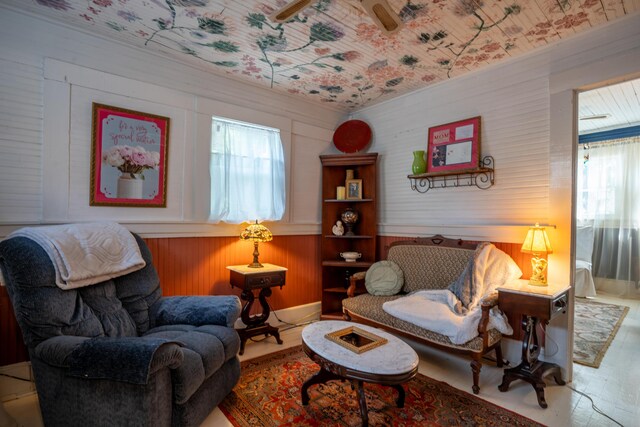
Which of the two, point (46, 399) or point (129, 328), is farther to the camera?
point (129, 328)

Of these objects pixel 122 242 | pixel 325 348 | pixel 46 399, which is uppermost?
pixel 122 242

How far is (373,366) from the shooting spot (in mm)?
1700

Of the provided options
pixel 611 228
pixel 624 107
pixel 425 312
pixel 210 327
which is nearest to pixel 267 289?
pixel 210 327

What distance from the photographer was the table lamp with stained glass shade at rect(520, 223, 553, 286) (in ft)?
7.95

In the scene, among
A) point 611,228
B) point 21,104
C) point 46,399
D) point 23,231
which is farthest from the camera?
point 611,228

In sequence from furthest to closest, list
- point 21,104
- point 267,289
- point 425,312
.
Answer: point 267,289 → point 425,312 → point 21,104

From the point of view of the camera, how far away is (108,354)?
1.50 metres

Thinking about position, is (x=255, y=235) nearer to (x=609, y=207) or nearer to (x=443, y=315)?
(x=443, y=315)

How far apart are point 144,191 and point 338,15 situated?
6.90ft

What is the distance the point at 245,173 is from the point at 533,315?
2774 millimetres

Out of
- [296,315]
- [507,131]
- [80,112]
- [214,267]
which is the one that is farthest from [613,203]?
[80,112]

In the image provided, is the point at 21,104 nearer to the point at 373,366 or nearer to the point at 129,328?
the point at 129,328

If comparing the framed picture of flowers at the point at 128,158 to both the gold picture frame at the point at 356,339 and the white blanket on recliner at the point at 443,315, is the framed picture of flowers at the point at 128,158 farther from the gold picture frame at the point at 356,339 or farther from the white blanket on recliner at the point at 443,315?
the white blanket on recliner at the point at 443,315

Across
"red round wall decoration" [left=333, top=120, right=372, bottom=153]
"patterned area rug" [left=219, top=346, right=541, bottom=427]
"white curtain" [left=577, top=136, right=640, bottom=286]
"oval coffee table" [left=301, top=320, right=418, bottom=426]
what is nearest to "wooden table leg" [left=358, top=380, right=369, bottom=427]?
"oval coffee table" [left=301, top=320, right=418, bottom=426]
